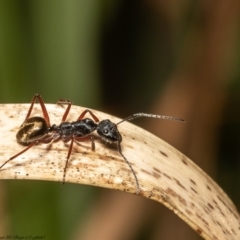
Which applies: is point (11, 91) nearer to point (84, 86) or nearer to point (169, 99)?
point (84, 86)

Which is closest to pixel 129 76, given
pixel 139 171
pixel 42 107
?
pixel 42 107

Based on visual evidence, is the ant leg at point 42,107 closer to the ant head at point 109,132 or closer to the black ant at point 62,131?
the black ant at point 62,131

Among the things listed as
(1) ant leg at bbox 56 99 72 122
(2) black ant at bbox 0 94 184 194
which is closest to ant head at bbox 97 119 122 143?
(2) black ant at bbox 0 94 184 194

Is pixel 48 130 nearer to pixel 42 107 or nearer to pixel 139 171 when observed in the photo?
pixel 42 107

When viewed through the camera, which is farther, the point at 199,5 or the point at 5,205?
the point at 199,5

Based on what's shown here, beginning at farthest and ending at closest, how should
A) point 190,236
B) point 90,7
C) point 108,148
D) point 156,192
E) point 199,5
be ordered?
point 190,236 < point 199,5 < point 90,7 < point 108,148 < point 156,192

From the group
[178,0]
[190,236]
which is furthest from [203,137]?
[178,0]
